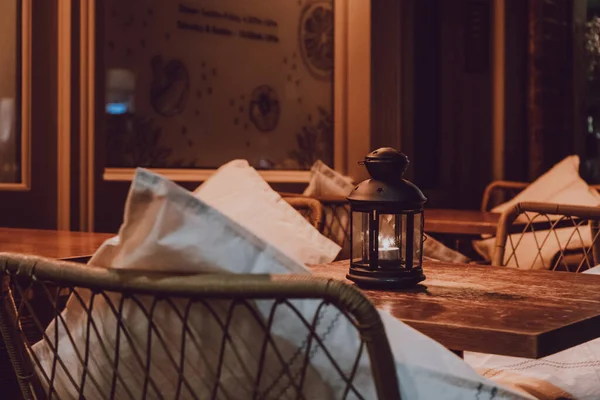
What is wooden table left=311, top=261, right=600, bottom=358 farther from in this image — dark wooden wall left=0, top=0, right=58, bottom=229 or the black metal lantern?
dark wooden wall left=0, top=0, right=58, bottom=229

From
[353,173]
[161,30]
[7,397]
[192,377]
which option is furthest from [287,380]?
[353,173]

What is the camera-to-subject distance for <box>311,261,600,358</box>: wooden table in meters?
1.21

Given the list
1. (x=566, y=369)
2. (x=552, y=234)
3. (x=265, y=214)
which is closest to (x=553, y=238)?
(x=552, y=234)

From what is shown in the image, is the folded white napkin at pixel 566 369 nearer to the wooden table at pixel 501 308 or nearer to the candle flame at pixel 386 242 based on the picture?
the wooden table at pixel 501 308

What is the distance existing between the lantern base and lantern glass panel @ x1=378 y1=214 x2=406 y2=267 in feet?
0.15

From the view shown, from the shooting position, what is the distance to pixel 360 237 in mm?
1754

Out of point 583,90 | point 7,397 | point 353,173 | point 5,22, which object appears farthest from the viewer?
point 583,90

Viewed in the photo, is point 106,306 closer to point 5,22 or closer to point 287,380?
point 287,380

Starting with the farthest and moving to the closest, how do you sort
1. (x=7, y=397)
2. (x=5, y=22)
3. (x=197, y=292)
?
(x=5, y=22)
(x=7, y=397)
(x=197, y=292)

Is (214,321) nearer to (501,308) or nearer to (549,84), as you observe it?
(501,308)

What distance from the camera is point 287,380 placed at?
3.28 feet

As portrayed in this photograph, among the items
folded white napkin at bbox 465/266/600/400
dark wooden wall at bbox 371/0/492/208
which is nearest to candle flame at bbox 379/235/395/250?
folded white napkin at bbox 465/266/600/400

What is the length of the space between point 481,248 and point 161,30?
1.79 metres

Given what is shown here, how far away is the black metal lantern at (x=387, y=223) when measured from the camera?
161cm
